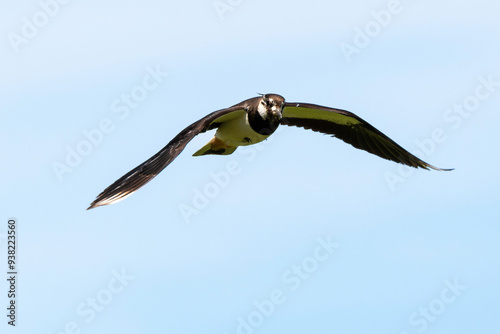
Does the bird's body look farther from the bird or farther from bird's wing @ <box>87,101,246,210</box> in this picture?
bird's wing @ <box>87,101,246,210</box>

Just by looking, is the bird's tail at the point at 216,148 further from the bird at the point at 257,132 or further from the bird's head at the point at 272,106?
the bird's head at the point at 272,106

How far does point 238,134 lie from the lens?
61.2 ft

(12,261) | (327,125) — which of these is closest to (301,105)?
(327,125)

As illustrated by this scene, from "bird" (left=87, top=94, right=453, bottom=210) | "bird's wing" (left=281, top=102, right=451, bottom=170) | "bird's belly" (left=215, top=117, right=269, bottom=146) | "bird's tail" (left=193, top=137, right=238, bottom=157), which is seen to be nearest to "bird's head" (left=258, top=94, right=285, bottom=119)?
"bird" (left=87, top=94, right=453, bottom=210)

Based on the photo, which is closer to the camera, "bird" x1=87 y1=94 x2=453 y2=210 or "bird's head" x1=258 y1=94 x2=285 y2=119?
"bird" x1=87 y1=94 x2=453 y2=210

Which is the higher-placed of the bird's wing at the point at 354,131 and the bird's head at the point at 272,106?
the bird's head at the point at 272,106

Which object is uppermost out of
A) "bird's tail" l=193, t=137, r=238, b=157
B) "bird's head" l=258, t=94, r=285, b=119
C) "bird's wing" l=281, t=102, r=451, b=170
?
"bird's tail" l=193, t=137, r=238, b=157

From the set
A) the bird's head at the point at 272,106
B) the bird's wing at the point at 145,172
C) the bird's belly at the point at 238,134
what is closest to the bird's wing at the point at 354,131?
the bird's belly at the point at 238,134

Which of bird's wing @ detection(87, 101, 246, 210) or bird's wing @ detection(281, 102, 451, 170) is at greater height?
bird's wing @ detection(87, 101, 246, 210)

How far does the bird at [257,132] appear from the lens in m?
15.9

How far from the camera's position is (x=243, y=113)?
18.5 m

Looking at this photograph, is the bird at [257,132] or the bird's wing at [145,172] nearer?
the bird's wing at [145,172]

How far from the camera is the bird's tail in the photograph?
19156 mm

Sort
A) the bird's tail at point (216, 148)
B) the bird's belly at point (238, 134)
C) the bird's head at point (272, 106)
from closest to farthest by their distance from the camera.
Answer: the bird's head at point (272, 106)
the bird's belly at point (238, 134)
the bird's tail at point (216, 148)
